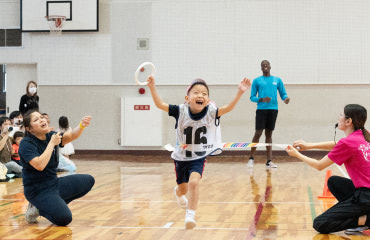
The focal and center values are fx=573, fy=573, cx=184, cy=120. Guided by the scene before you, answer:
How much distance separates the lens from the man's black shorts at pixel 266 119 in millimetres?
11117

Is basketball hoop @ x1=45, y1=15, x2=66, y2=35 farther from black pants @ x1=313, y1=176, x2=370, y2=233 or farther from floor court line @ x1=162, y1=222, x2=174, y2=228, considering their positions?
black pants @ x1=313, y1=176, x2=370, y2=233

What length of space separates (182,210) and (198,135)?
4.31 ft

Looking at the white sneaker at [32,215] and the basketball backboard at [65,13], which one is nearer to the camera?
the white sneaker at [32,215]

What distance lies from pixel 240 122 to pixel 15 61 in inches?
244

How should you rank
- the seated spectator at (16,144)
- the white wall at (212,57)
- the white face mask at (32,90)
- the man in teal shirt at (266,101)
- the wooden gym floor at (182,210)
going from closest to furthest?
the wooden gym floor at (182,210) → the seated spectator at (16,144) → the man in teal shirt at (266,101) → the white face mask at (32,90) → the white wall at (212,57)

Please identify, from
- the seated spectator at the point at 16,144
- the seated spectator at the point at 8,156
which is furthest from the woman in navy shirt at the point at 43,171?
the seated spectator at the point at 16,144

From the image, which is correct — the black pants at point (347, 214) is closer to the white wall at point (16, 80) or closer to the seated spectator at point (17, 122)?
the seated spectator at point (17, 122)

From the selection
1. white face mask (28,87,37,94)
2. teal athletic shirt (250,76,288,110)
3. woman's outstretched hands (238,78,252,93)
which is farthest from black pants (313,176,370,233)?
white face mask (28,87,37,94)

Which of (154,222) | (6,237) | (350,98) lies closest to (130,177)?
(154,222)

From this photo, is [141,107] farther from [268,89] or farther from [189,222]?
[189,222]

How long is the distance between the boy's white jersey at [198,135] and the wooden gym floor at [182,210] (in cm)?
71

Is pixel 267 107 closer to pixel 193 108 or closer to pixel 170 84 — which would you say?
pixel 170 84

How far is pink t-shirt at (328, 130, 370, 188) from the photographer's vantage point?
4996mm

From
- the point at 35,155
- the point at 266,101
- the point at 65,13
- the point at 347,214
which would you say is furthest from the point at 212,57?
the point at 347,214
